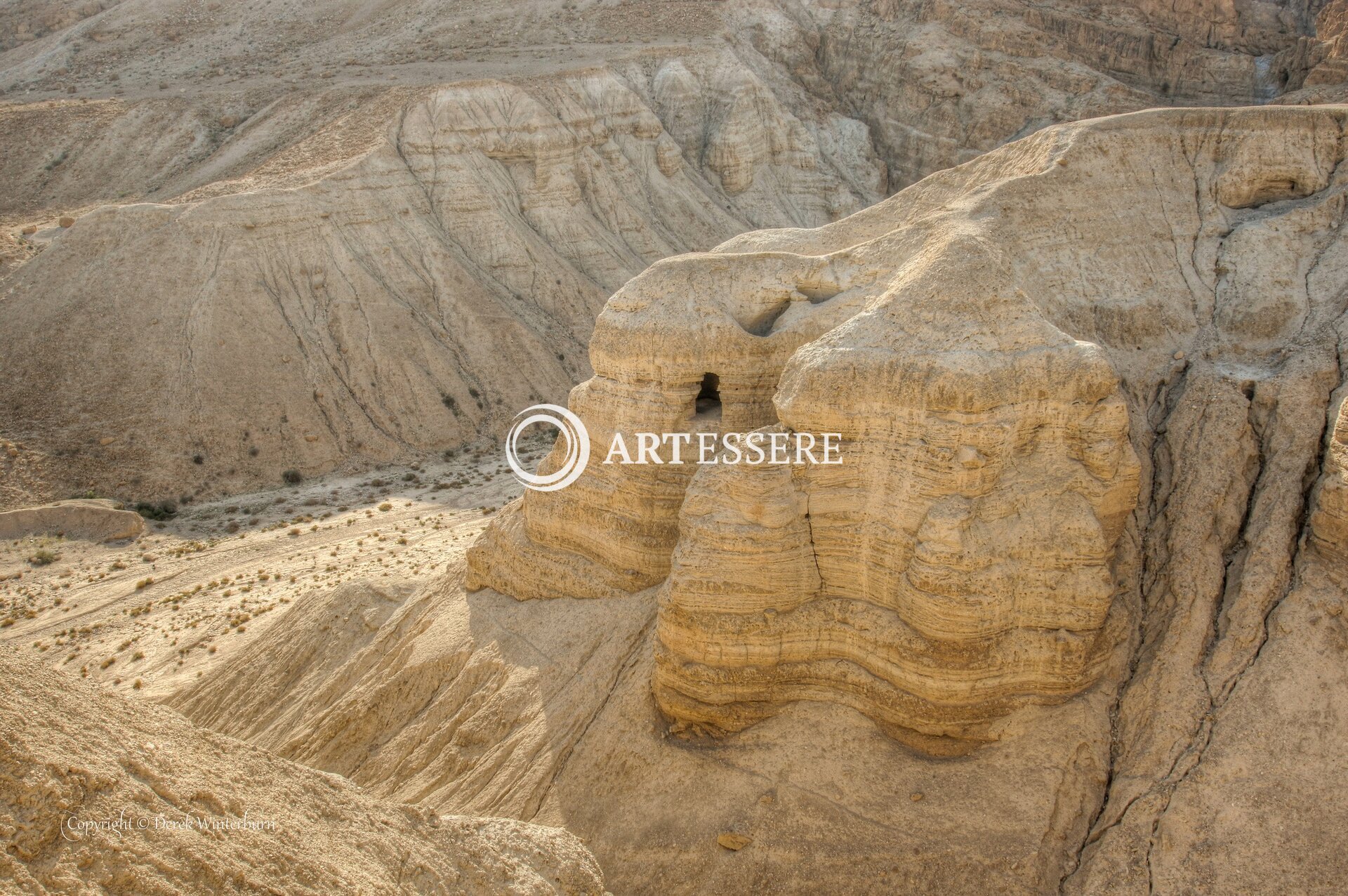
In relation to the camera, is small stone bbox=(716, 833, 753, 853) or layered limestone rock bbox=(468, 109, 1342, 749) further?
small stone bbox=(716, 833, 753, 853)

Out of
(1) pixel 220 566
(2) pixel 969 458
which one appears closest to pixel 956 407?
(2) pixel 969 458

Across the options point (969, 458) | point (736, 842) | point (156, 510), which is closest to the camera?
point (969, 458)

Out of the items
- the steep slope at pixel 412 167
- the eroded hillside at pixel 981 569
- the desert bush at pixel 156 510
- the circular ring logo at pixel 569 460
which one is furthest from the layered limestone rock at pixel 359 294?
the eroded hillside at pixel 981 569

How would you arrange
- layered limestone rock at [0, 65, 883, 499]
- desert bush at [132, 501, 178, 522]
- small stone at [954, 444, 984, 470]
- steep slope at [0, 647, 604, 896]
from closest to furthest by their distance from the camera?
steep slope at [0, 647, 604, 896]
small stone at [954, 444, 984, 470]
desert bush at [132, 501, 178, 522]
layered limestone rock at [0, 65, 883, 499]

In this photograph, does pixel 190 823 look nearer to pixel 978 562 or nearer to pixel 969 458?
pixel 978 562

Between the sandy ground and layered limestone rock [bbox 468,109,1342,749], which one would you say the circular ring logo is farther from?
the sandy ground

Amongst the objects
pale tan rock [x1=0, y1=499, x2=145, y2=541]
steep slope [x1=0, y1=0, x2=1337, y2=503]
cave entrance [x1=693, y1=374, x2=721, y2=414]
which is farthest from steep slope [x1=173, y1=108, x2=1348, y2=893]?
steep slope [x1=0, y1=0, x2=1337, y2=503]

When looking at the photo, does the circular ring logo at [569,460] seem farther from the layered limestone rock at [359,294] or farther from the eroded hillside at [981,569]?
the layered limestone rock at [359,294]
